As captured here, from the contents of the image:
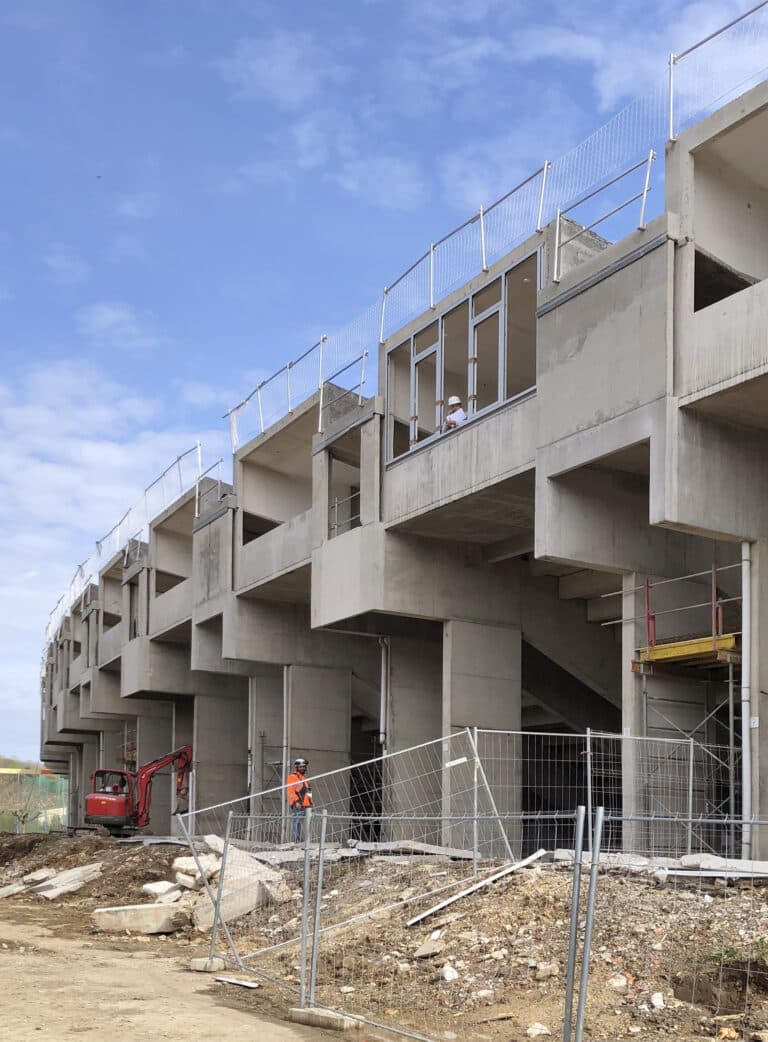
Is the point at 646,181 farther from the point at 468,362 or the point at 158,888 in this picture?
the point at 158,888

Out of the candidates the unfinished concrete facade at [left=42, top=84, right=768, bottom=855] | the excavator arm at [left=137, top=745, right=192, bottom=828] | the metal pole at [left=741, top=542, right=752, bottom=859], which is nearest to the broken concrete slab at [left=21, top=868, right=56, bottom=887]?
the unfinished concrete facade at [left=42, top=84, right=768, bottom=855]

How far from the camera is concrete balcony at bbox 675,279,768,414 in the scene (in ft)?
57.1

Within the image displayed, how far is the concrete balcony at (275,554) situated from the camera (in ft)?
104

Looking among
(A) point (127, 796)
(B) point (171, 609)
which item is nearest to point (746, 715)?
(A) point (127, 796)

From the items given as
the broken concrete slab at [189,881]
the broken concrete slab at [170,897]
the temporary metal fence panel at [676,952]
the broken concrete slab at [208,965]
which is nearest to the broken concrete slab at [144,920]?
the broken concrete slab at [170,897]

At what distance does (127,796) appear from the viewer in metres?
40.4

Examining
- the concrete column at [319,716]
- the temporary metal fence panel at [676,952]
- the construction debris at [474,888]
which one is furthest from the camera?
the concrete column at [319,716]

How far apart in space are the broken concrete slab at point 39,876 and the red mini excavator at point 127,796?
33.8 feet

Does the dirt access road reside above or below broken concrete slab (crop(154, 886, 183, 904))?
above

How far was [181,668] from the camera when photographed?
4588cm

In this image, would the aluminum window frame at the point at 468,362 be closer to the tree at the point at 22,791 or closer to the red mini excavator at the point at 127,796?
the red mini excavator at the point at 127,796

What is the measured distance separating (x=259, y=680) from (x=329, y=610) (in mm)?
10832

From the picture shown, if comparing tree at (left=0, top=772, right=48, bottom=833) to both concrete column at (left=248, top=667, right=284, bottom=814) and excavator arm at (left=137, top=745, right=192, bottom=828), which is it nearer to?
excavator arm at (left=137, top=745, right=192, bottom=828)

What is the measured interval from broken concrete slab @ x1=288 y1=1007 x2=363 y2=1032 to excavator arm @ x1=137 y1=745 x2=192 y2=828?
30805 mm
